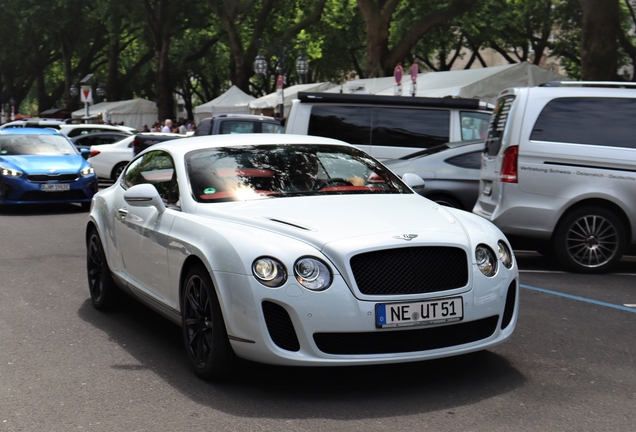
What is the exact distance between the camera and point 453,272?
191 inches

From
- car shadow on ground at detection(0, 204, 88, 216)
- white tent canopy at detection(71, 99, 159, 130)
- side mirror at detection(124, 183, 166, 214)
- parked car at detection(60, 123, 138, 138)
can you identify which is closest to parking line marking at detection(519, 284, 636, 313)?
side mirror at detection(124, 183, 166, 214)

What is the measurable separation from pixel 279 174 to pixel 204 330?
1.30 metres

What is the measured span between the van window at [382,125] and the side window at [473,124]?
0.28 meters

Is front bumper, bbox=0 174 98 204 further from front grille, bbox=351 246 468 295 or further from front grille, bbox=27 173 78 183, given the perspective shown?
front grille, bbox=351 246 468 295

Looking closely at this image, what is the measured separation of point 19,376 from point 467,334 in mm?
2522

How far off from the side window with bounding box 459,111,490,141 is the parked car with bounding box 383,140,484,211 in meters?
1.69

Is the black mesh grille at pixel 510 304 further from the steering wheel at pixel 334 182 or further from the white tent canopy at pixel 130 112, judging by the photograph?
the white tent canopy at pixel 130 112

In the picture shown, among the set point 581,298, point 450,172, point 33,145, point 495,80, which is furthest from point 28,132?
point 581,298

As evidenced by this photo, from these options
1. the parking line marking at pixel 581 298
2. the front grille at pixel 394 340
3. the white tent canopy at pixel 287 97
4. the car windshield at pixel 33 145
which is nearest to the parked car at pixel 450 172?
the parking line marking at pixel 581 298

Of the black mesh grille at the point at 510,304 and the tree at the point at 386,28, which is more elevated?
the tree at the point at 386,28

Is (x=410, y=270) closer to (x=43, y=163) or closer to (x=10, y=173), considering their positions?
(x=10, y=173)

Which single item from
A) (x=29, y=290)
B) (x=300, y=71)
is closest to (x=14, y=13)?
(x=300, y=71)

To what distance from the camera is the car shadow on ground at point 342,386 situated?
4.57 m

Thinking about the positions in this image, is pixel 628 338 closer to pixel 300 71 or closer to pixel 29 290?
pixel 29 290
